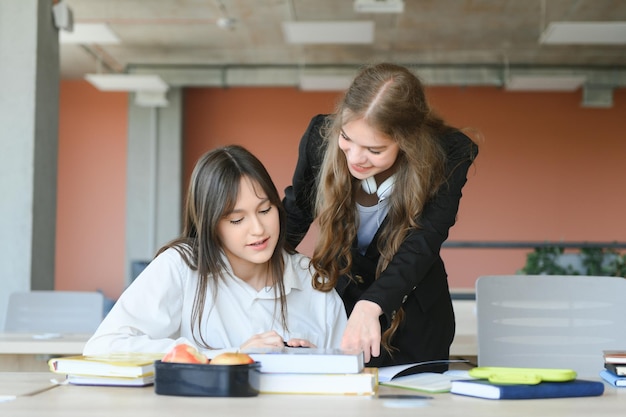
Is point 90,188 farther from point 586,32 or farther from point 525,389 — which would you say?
point 525,389

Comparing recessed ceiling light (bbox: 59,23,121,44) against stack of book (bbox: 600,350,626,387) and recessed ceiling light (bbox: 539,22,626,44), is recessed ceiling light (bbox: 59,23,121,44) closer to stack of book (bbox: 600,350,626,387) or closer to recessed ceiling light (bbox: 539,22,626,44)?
recessed ceiling light (bbox: 539,22,626,44)

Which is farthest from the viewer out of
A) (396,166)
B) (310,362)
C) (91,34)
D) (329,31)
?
(91,34)

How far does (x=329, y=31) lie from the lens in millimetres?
6617

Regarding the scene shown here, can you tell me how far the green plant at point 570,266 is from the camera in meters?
4.74

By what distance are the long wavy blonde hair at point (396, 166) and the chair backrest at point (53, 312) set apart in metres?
1.44

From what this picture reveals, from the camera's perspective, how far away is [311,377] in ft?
3.85

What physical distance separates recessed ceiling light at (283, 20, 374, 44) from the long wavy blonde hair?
4799 millimetres

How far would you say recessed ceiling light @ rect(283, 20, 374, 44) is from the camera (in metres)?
6.48

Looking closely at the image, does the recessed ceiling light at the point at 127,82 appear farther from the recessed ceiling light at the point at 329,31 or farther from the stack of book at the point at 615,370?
the stack of book at the point at 615,370

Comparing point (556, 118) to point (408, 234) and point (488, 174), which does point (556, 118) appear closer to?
point (488, 174)

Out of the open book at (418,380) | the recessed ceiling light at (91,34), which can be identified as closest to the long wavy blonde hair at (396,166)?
the open book at (418,380)

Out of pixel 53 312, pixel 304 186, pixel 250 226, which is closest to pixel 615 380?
pixel 250 226

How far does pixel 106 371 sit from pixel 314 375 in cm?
33

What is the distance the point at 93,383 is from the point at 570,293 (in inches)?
55.9
